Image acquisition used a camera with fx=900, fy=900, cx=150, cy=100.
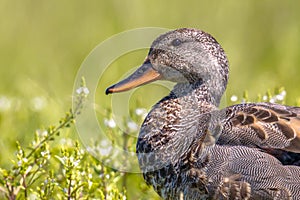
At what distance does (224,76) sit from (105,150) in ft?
2.45

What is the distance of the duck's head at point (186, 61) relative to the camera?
4730 millimetres

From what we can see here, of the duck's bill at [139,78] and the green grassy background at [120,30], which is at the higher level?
the green grassy background at [120,30]

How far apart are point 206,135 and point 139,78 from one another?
1.77 feet

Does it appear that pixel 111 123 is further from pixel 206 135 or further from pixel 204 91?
pixel 206 135

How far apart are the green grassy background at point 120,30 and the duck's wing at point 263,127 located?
2.10m

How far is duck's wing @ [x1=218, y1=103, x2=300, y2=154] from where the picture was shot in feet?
13.8

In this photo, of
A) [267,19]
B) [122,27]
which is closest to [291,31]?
[267,19]

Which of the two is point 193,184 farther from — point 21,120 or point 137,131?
point 21,120

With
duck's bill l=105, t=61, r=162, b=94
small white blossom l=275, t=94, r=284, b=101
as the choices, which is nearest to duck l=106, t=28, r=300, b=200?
duck's bill l=105, t=61, r=162, b=94

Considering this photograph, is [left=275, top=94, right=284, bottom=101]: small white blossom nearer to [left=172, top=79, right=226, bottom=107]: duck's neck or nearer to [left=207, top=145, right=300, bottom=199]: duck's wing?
[left=172, top=79, right=226, bottom=107]: duck's neck

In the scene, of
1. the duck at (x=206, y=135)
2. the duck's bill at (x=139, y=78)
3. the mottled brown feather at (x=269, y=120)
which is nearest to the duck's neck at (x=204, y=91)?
the duck at (x=206, y=135)

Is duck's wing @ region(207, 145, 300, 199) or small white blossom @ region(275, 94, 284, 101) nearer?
duck's wing @ region(207, 145, 300, 199)

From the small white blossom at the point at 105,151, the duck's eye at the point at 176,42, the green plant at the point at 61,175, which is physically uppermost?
the duck's eye at the point at 176,42

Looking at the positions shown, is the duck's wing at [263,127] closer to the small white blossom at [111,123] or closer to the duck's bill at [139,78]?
the duck's bill at [139,78]
